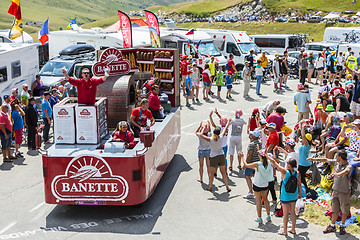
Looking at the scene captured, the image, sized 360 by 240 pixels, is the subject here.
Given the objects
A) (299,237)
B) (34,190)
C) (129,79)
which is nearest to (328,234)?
(299,237)

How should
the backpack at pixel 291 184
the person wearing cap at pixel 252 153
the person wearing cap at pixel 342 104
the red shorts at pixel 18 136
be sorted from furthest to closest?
the person wearing cap at pixel 342 104
the red shorts at pixel 18 136
the person wearing cap at pixel 252 153
the backpack at pixel 291 184

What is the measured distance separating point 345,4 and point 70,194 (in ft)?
257

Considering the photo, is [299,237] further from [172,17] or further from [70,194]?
[172,17]

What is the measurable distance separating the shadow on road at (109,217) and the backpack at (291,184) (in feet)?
8.88

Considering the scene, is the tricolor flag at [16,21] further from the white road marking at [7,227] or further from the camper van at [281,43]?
the camper van at [281,43]

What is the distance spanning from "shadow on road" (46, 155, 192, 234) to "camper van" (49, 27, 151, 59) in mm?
17563

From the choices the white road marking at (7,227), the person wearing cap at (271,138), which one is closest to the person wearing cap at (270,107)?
the person wearing cap at (271,138)

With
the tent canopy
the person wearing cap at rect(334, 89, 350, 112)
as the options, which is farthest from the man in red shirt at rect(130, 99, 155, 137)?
the tent canopy

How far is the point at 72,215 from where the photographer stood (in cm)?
971

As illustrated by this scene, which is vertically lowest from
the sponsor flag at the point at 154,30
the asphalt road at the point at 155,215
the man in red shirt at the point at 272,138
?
the asphalt road at the point at 155,215

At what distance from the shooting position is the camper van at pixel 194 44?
27.2 meters

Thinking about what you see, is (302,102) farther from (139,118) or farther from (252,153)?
(139,118)

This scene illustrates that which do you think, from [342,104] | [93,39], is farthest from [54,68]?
[342,104]

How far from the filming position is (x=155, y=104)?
12023 millimetres
